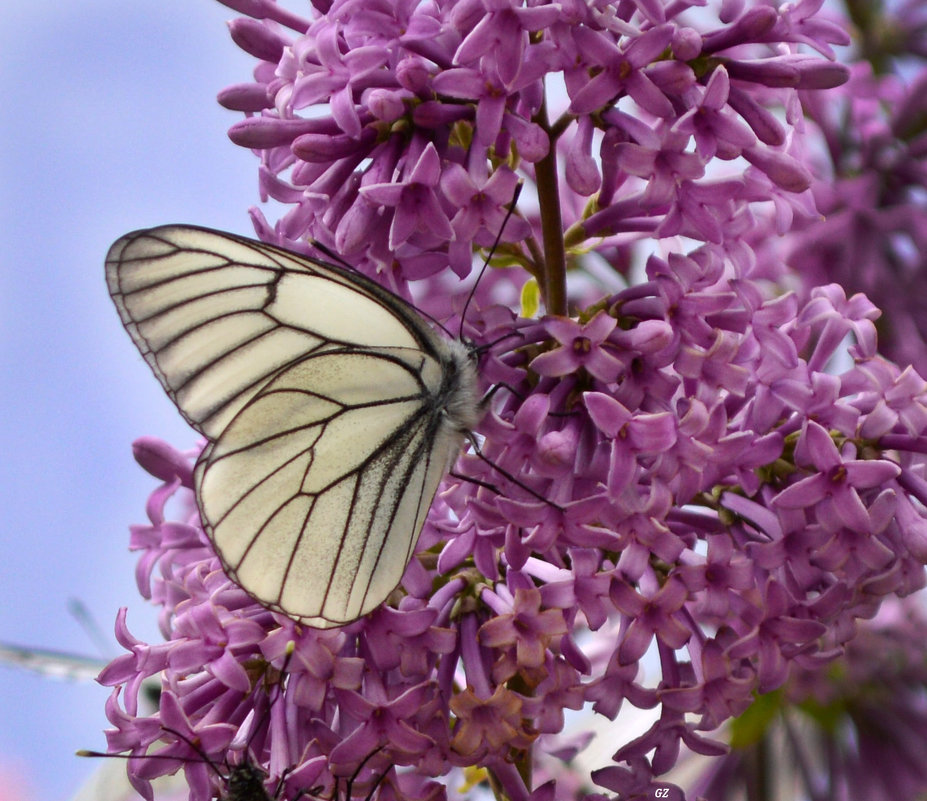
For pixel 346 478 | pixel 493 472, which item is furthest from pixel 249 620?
pixel 493 472

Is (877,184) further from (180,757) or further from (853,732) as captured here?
(180,757)

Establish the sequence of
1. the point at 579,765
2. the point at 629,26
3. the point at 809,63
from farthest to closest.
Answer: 1. the point at 579,765
2. the point at 809,63
3. the point at 629,26

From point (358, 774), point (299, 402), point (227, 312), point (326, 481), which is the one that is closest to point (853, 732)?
point (358, 774)

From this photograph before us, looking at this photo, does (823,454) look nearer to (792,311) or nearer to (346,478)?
(792,311)

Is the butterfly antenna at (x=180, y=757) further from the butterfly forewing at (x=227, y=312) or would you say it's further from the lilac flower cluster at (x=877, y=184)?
the lilac flower cluster at (x=877, y=184)

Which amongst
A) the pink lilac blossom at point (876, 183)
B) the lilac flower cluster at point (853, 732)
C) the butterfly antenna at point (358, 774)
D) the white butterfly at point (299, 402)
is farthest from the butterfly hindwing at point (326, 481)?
the lilac flower cluster at point (853, 732)

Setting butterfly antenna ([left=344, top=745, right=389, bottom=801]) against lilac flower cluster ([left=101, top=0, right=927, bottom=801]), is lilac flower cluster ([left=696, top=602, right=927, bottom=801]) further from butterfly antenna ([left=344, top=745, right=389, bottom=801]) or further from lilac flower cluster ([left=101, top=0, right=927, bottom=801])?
butterfly antenna ([left=344, top=745, right=389, bottom=801])

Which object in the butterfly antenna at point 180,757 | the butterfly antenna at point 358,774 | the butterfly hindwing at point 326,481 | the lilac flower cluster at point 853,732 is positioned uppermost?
the butterfly hindwing at point 326,481
